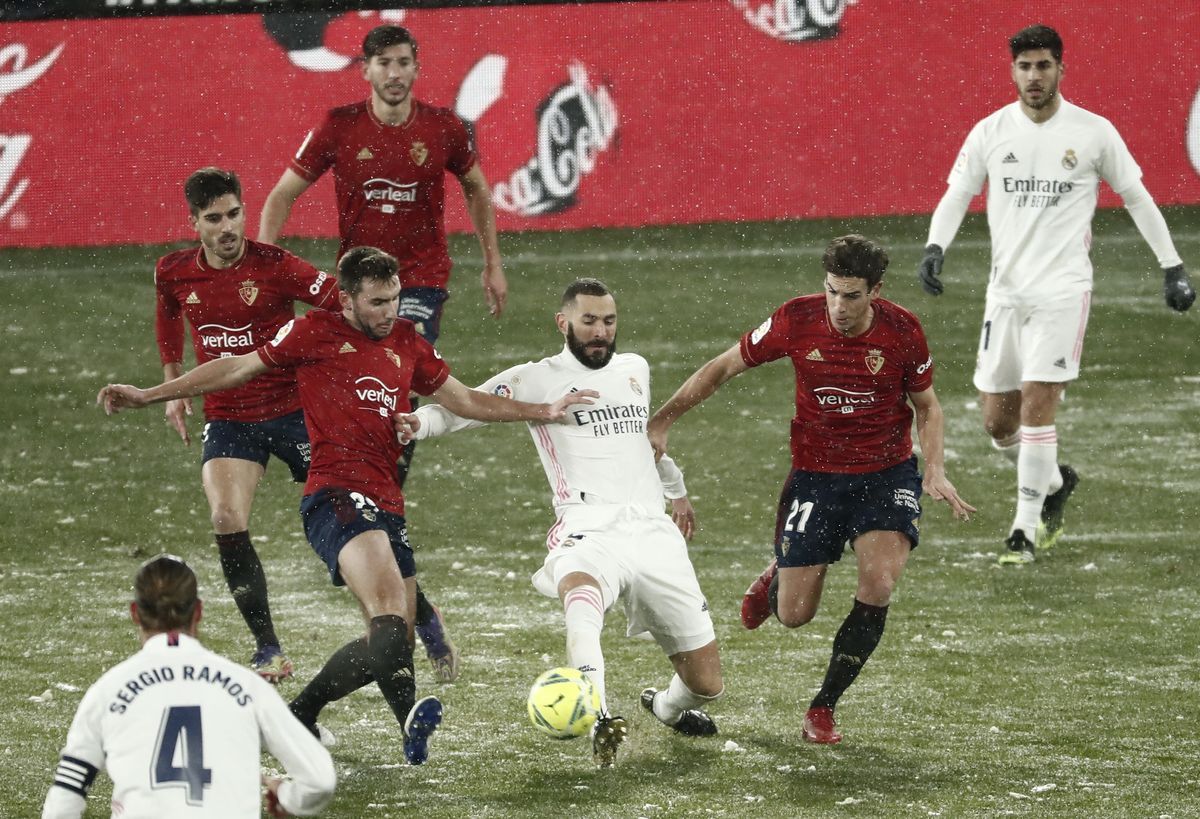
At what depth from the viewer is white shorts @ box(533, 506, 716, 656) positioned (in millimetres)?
6812

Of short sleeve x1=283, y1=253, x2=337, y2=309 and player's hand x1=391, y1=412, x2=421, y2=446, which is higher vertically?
short sleeve x1=283, y1=253, x2=337, y2=309

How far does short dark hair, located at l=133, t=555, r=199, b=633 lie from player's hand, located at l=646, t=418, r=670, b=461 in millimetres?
3250

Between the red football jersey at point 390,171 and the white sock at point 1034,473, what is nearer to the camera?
the red football jersey at point 390,171

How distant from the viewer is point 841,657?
22.8 ft

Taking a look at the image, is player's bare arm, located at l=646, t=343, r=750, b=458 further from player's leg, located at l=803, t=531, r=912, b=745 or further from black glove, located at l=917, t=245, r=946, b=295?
black glove, located at l=917, t=245, r=946, b=295

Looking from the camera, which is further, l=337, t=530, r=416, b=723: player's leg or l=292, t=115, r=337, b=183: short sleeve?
l=292, t=115, r=337, b=183: short sleeve

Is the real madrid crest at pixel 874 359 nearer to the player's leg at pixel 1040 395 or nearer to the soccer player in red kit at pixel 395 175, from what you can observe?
the soccer player in red kit at pixel 395 175

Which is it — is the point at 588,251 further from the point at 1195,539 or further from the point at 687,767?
the point at 687,767

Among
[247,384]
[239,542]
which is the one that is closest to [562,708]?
[239,542]

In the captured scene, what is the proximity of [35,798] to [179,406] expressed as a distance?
224cm

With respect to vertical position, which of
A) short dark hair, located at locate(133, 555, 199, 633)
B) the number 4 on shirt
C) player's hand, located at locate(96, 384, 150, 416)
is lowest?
the number 4 on shirt

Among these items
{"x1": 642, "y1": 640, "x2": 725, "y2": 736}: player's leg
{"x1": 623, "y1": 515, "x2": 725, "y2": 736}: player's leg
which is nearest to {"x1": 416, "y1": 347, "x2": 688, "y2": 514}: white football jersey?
{"x1": 623, "y1": 515, "x2": 725, "y2": 736}: player's leg

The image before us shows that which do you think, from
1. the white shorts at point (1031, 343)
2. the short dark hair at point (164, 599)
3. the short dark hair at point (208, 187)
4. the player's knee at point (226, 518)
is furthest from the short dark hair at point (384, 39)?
the short dark hair at point (164, 599)

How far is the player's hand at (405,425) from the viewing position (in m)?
6.82
